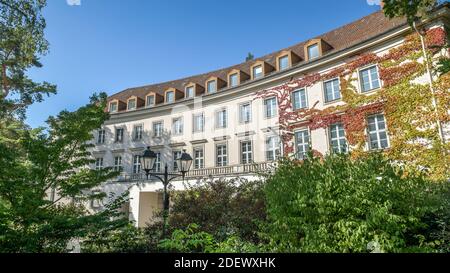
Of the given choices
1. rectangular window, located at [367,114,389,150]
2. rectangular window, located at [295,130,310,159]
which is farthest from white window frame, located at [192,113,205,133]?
rectangular window, located at [367,114,389,150]

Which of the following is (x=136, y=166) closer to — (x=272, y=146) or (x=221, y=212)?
(x=272, y=146)

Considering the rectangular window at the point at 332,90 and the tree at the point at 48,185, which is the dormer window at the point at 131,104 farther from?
the tree at the point at 48,185

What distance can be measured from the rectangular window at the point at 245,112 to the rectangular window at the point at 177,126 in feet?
23.4

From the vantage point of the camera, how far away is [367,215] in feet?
18.9

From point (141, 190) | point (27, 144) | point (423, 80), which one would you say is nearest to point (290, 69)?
point (423, 80)

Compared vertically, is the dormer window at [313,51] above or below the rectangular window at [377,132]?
above

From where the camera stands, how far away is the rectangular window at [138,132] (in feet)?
111

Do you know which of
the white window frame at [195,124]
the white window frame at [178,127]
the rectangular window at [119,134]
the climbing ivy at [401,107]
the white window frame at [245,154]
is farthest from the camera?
the rectangular window at [119,134]

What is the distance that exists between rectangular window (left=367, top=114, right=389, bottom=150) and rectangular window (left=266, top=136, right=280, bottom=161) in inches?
284

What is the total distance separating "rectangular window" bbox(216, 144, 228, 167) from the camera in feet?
91.3

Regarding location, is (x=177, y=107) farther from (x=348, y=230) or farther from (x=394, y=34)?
(x=348, y=230)

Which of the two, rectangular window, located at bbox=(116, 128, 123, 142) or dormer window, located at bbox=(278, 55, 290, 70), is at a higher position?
dormer window, located at bbox=(278, 55, 290, 70)

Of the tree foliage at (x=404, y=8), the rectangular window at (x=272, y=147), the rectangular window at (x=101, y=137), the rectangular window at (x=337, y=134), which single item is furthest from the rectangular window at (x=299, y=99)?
the rectangular window at (x=101, y=137)

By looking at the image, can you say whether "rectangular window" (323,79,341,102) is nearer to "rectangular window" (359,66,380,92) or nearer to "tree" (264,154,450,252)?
"rectangular window" (359,66,380,92)
